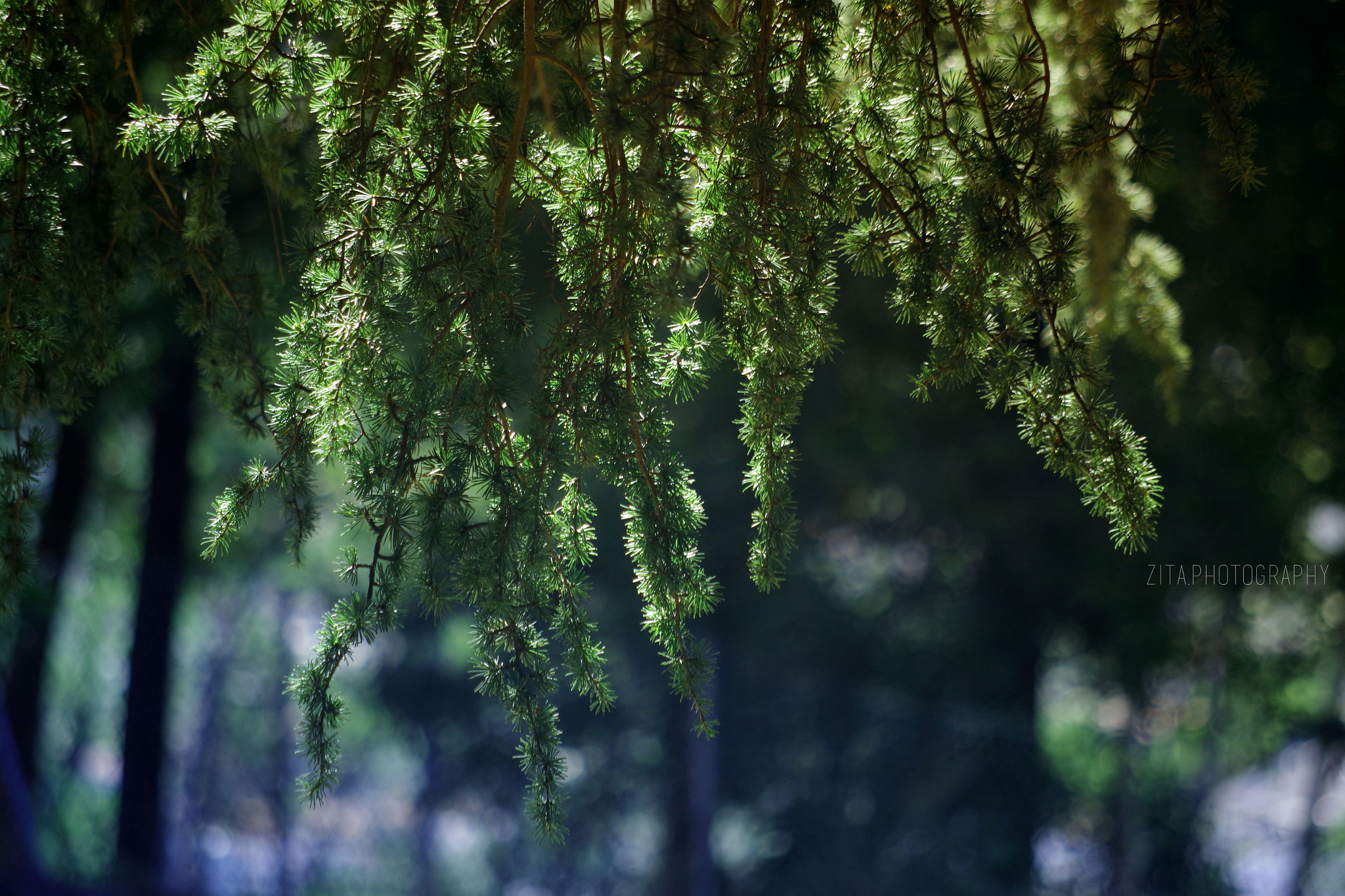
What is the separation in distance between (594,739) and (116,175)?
351 centimetres

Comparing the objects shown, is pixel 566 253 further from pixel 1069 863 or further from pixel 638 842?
pixel 1069 863

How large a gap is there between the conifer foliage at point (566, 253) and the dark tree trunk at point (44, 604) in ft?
10.4

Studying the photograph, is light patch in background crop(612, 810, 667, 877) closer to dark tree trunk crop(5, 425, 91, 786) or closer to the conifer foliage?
dark tree trunk crop(5, 425, 91, 786)

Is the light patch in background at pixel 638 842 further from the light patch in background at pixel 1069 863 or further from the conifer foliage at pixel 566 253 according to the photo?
the conifer foliage at pixel 566 253

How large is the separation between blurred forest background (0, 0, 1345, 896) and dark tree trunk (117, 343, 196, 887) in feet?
0.05

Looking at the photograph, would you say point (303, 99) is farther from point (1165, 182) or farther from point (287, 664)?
A: point (287, 664)

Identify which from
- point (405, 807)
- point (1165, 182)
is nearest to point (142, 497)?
point (405, 807)

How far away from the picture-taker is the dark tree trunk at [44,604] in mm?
4301

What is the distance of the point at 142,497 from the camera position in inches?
238

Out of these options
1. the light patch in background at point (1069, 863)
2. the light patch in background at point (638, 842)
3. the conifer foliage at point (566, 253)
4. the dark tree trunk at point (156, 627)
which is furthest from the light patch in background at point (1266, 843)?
the dark tree trunk at point (156, 627)

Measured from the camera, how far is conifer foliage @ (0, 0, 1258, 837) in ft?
4.17

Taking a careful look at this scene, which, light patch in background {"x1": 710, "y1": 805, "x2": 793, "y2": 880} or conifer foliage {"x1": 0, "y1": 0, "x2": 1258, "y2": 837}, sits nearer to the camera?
conifer foliage {"x1": 0, "y1": 0, "x2": 1258, "y2": 837}

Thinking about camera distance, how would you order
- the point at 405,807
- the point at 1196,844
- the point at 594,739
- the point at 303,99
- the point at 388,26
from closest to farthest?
the point at 388,26 → the point at 303,99 → the point at 1196,844 → the point at 594,739 → the point at 405,807

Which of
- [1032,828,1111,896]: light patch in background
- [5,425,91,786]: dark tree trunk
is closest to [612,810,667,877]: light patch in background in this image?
[1032,828,1111,896]: light patch in background
